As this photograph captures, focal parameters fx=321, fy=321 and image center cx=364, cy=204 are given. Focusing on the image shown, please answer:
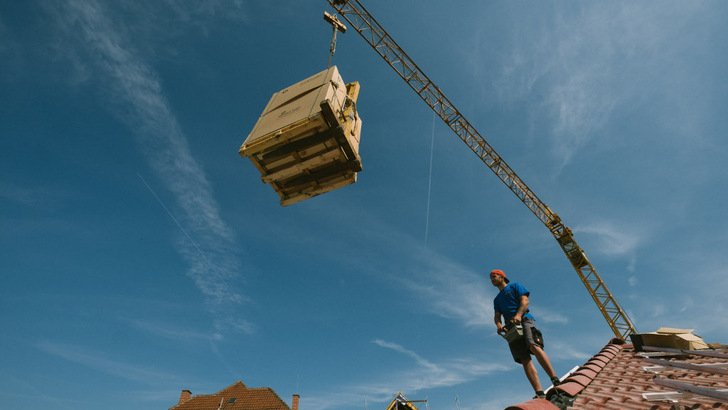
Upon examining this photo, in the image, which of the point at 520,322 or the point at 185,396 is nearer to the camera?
the point at 520,322

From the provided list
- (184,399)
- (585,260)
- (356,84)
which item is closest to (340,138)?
(356,84)

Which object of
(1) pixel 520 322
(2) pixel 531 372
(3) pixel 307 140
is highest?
(3) pixel 307 140

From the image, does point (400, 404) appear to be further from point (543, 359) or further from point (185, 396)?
point (185, 396)

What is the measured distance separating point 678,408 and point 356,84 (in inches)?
298

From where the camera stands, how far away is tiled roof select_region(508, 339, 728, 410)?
2.46 m

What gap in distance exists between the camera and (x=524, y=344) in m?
3.77

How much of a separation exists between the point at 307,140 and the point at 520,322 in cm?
411

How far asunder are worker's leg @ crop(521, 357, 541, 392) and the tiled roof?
11.0 inches

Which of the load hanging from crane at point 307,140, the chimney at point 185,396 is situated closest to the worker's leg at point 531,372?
the load hanging from crane at point 307,140

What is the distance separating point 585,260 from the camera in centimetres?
2453

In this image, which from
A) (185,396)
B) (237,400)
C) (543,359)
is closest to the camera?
(543,359)

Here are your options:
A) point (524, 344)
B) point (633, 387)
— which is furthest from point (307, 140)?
point (633, 387)

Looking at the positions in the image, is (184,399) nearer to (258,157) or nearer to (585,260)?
(258,157)

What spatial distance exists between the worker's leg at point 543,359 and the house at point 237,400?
20.3 meters
